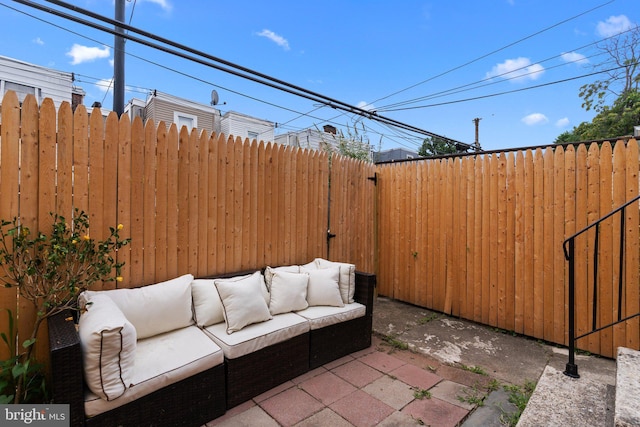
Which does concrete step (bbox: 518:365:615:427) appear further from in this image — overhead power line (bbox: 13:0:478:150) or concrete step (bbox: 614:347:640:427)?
overhead power line (bbox: 13:0:478:150)

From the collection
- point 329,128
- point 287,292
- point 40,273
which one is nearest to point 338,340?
point 287,292

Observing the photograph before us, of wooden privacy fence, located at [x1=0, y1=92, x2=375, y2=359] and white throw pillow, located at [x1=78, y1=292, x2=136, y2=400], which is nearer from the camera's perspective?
white throw pillow, located at [x1=78, y1=292, x2=136, y2=400]

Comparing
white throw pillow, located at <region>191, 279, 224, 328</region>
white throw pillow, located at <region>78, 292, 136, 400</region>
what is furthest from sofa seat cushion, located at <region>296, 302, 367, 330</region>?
white throw pillow, located at <region>78, 292, 136, 400</region>

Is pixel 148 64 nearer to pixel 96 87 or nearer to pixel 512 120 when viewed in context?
pixel 96 87

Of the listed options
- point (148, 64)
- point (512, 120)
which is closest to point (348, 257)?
point (148, 64)

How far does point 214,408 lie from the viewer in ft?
6.72

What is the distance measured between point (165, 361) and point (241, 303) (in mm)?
668

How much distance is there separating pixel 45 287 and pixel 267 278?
168cm

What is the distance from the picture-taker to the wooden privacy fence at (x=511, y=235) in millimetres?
2975

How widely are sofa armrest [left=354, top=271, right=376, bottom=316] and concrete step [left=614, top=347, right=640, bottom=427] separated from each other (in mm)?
1887

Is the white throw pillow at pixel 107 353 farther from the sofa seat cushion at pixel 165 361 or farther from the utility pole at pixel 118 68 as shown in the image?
the utility pole at pixel 118 68

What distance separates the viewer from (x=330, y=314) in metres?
2.89

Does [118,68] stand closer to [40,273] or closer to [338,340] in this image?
[40,273]

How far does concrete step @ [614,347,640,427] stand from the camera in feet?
5.02
